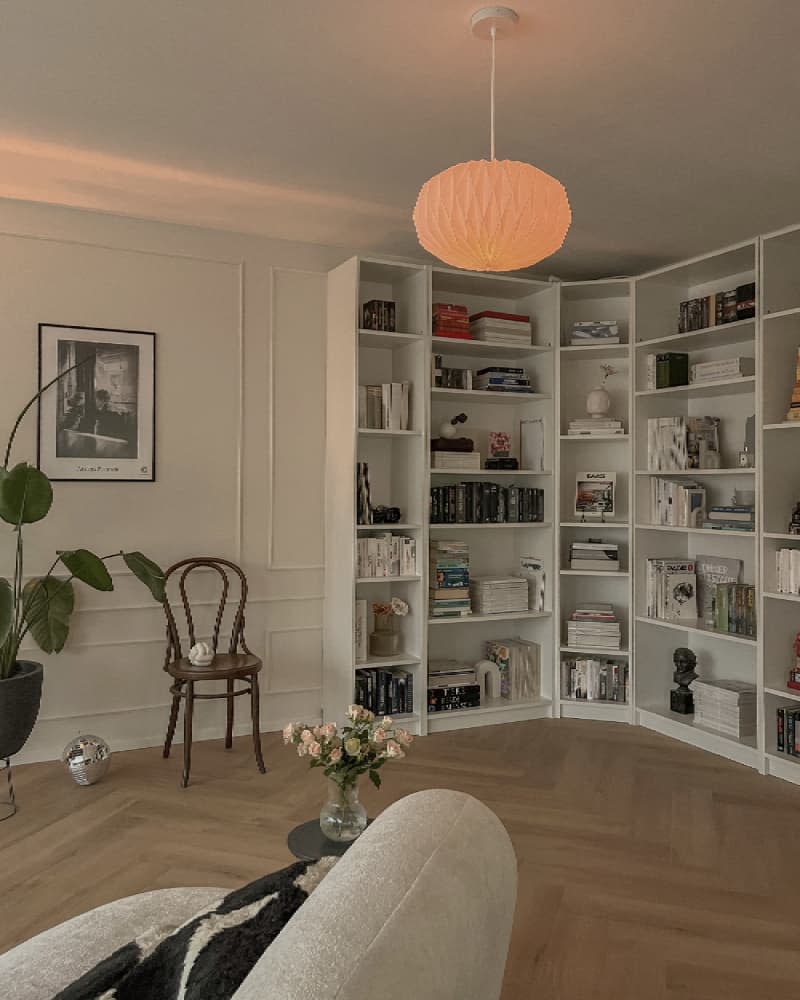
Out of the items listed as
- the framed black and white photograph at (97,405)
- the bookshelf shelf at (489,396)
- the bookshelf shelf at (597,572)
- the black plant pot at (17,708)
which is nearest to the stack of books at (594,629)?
the bookshelf shelf at (597,572)

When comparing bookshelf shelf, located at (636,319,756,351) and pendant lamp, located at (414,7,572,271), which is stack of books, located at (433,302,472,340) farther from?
pendant lamp, located at (414,7,572,271)

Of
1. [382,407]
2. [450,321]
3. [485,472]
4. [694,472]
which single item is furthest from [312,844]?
[450,321]

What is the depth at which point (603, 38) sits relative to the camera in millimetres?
2594

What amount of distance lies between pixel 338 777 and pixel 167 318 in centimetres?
277

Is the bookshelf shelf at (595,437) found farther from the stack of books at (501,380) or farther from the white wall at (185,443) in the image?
the white wall at (185,443)

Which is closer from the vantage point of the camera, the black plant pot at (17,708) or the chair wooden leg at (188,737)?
the black plant pot at (17,708)

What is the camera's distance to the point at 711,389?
15.3 feet

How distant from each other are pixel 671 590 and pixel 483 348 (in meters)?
1.71

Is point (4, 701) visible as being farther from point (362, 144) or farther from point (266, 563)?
point (362, 144)

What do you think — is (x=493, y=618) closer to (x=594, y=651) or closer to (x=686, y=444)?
(x=594, y=651)

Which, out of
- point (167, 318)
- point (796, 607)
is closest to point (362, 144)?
point (167, 318)

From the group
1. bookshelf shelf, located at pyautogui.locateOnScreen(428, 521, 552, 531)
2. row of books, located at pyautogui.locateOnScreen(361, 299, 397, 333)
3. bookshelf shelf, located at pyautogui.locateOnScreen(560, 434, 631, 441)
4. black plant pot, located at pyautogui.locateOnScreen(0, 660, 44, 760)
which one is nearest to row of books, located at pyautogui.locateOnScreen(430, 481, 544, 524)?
bookshelf shelf, located at pyautogui.locateOnScreen(428, 521, 552, 531)

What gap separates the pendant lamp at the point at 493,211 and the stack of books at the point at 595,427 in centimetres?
259

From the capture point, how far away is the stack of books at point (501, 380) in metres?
4.93
